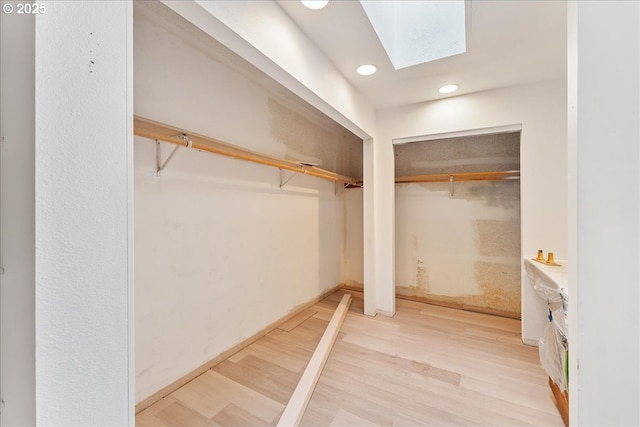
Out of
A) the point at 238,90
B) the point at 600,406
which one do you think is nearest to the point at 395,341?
the point at 600,406

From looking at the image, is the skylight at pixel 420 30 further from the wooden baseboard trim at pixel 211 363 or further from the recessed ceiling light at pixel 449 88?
the wooden baseboard trim at pixel 211 363

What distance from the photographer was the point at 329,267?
132 inches

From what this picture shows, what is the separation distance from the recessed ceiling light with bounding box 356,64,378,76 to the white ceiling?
0.04m

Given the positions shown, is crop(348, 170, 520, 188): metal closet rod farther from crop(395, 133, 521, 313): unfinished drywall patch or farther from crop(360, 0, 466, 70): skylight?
crop(360, 0, 466, 70): skylight

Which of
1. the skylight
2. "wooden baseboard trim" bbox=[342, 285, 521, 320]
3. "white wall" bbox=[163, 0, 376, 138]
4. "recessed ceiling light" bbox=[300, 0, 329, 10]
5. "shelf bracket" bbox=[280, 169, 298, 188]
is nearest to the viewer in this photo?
"white wall" bbox=[163, 0, 376, 138]

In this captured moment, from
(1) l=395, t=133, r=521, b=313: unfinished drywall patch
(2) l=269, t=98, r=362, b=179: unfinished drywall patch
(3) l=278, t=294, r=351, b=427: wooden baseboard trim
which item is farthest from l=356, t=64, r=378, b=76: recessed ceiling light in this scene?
(3) l=278, t=294, r=351, b=427: wooden baseboard trim

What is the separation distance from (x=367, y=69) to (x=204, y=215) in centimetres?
163

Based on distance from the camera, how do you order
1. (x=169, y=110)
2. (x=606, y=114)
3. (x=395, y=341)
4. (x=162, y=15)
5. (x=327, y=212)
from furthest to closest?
1. (x=327, y=212)
2. (x=395, y=341)
3. (x=169, y=110)
4. (x=162, y=15)
5. (x=606, y=114)

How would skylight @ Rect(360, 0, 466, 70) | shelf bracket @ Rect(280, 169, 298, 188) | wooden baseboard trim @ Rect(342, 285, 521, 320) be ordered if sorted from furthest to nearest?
wooden baseboard trim @ Rect(342, 285, 521, 320) < shelf bracket @ Rect(280, 169, 298, 188) < skylight @ Rect(360, 0, 466, 70)

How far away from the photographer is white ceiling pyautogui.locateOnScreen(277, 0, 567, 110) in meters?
1.33

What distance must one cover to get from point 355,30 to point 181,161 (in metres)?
1.35

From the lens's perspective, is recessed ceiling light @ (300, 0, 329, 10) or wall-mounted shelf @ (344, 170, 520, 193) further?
wall-mounted shelf @ (344, 170, 520, 193)

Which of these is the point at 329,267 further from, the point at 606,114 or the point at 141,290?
the point at 606,114

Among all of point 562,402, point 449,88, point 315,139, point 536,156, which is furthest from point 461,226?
point 315,139
